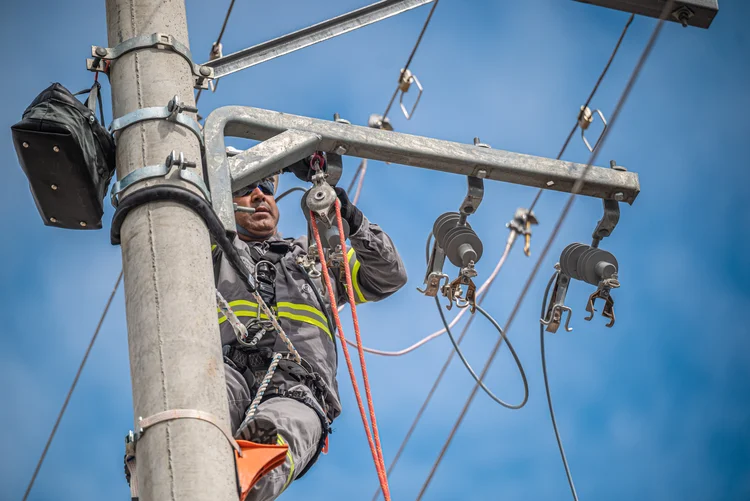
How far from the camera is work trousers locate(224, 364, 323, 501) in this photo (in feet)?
15.4

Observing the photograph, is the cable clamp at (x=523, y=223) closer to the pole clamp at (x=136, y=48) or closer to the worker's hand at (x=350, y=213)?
the worker's hand at (x=350, y=213)

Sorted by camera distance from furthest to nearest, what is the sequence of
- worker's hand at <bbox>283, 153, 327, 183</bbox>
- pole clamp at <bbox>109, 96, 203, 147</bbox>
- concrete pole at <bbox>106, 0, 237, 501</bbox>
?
worker's hand at <bbox>283, 153, 327, 183</bbox> < pole clamp at <bbox>109, 96, 203, 147</bbox> < concrete pole at <bbox>106, 0, 237, 501</bbox>

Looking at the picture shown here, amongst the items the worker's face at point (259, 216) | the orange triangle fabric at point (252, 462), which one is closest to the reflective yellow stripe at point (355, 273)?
the worker's face at point (259, 216)

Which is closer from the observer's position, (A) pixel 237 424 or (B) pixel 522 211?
(A) pixel 237 424

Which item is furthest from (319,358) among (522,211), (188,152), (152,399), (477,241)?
(522,211)

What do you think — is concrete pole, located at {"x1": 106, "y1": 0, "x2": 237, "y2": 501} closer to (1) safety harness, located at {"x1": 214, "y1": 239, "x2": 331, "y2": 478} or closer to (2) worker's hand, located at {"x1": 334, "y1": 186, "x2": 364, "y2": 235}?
(2) worker's hand, located at {"x1": 334, "y1": 186, "x2": 364, "y2": 235}

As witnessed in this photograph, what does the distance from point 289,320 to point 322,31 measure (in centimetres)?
139

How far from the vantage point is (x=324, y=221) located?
178 inches

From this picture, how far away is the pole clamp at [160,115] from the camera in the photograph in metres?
3.68

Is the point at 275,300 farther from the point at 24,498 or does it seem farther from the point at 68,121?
the point at 24,498

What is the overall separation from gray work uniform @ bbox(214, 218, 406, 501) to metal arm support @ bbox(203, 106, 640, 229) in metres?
0.73

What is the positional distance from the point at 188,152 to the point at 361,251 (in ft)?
6.85

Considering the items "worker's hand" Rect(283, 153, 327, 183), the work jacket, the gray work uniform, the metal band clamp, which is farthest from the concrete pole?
the work jacket

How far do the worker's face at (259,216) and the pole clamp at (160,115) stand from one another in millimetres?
2441
